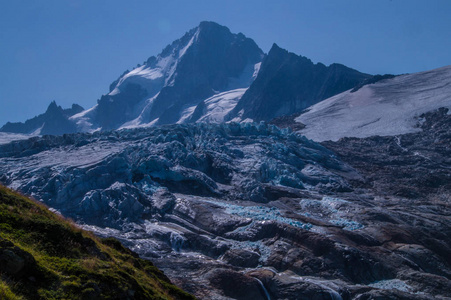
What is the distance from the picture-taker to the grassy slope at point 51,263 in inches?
497

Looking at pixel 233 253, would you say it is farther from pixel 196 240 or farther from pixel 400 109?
pixel 400 109

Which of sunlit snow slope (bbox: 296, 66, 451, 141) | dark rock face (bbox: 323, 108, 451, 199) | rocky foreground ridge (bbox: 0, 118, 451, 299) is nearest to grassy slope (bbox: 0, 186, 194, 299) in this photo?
rocky foreground ridge (bbox: 0, 118, 451, 299)

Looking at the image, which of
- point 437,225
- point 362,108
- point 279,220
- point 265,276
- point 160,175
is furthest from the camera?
point 362,108

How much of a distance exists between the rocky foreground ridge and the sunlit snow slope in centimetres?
1834

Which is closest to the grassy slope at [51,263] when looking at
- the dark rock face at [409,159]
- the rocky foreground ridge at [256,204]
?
the rocky foreground ridge at [256,204]

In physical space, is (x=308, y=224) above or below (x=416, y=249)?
above

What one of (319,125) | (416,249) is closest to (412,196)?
(416,249)

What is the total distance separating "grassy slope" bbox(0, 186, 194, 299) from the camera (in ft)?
41.4

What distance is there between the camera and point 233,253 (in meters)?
46.5

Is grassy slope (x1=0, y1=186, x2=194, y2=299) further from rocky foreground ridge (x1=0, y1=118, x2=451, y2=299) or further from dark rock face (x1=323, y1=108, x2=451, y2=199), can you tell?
Result: dark rock face (x1=323, y1=108, x2=451, y2=199)

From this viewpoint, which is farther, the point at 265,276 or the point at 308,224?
the point at 308,224

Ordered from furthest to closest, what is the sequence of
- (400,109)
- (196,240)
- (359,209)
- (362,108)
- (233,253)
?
(362,108), (400,109), (359,209), (196,240), (233,253)

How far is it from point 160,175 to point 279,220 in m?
23.6

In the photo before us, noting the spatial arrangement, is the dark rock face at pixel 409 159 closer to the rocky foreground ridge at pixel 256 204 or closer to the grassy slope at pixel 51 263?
the rocky foreground ridge at pixel 256 204
